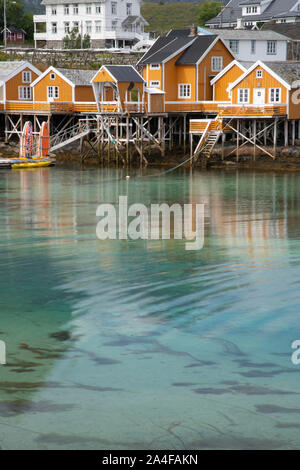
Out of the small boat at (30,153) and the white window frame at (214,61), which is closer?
the small boat at (30,153)

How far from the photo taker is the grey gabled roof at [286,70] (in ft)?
142

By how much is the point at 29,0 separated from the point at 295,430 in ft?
591

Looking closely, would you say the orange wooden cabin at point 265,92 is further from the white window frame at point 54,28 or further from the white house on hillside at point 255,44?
the white window frame at point 54,28

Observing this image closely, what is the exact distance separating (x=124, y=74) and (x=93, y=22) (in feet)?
126

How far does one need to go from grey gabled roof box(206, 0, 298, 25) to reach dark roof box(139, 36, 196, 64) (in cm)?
3060

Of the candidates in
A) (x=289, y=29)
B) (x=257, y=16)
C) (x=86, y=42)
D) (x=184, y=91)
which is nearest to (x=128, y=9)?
(x=86, y=42)

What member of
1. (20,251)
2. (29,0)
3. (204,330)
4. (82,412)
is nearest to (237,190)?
(20,251)

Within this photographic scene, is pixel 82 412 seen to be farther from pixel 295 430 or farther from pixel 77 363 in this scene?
pixel 295 430

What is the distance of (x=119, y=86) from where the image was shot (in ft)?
146

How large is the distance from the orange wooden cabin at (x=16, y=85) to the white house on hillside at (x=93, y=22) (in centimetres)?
2825

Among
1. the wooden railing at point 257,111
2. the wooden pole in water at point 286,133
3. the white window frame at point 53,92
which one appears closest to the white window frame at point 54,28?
the white window frame at point 53,92

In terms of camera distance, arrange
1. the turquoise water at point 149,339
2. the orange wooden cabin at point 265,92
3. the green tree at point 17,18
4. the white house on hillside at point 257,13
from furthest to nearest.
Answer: the green tree at point 17,18 < the white house on hillside at point 257,13 < the orange wooden cabin at point 265,92 < the turquoise water at point 149,339

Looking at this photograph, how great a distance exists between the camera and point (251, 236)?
21.9 m

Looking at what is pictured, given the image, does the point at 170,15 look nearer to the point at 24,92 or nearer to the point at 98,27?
the point at 98,27
